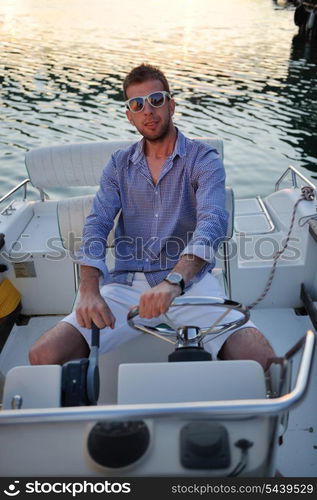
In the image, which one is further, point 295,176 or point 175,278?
point 295,176

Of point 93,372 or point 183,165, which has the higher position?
point 183,165

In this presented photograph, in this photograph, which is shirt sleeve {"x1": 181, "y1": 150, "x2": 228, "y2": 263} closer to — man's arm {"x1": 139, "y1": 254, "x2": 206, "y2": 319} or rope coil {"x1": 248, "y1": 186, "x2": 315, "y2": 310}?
man's arm {"x1": 139, "y1": 254, "x2": 206, "y2": 319}

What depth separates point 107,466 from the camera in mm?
1146

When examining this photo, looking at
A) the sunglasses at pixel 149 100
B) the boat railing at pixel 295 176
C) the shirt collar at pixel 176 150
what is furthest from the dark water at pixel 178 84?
the sunglasses at pixel 149 100

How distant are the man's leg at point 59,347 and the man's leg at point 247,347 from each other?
21.8 inches

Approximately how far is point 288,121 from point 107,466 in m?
10.0

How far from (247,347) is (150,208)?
0.78m

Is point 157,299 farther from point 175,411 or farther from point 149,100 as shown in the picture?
point 149,100

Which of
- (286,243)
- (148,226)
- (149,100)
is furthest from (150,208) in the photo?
(286,243)

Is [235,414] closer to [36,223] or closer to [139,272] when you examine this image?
[139,272]

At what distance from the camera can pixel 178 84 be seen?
12.0m

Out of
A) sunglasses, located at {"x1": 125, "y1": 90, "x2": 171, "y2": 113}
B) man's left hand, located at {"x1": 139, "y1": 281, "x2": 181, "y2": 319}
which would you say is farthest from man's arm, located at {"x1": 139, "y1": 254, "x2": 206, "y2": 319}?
sunglasses, located at {"x1": 125, "y1": 90, "x2": 171, "y2": 113}

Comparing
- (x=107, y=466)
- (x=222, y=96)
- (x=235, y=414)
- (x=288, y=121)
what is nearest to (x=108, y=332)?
(x=107, y=466)

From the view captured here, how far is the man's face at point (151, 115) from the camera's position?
6.48 feet
